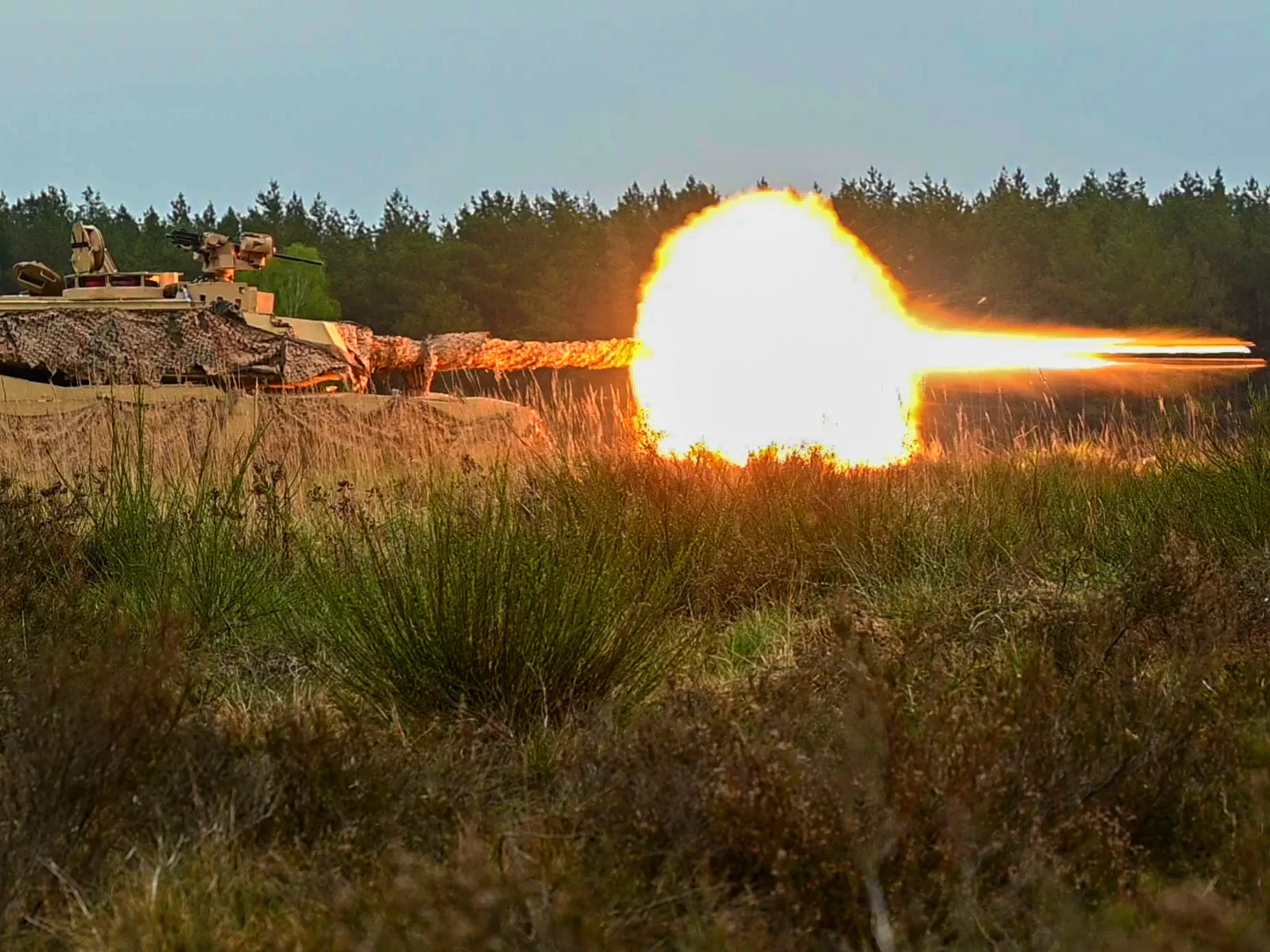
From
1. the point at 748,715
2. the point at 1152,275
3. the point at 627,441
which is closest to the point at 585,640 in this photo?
the point at 748,715

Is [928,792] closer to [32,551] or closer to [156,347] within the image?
[32,551]

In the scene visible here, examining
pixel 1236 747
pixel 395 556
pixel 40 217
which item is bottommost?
pixel 1236 747

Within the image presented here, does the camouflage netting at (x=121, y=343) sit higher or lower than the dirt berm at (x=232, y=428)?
higher

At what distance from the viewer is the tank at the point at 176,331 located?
42.5 feet

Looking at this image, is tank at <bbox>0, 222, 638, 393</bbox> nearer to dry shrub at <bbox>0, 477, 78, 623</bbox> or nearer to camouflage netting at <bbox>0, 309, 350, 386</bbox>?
camouflage netting at <bbox>0, 309, 350, 386</bbox>

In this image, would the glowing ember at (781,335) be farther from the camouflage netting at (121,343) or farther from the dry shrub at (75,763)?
the dry shrub at (75,763)

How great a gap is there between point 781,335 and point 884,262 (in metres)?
31.7

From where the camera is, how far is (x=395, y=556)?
4.96 m

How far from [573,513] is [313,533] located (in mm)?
2038

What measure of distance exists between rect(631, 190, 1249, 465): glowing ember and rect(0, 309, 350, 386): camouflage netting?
4.11 meters

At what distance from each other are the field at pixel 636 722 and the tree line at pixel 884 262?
122 feet

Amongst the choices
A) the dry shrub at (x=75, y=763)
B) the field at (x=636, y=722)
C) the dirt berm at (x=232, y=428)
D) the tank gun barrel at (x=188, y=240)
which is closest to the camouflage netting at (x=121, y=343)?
Answer: the dirt berm at (x=232, y=428)

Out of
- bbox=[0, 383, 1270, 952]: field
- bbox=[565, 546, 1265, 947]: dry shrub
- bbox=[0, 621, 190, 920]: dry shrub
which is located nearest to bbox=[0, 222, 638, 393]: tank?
bbox=[0, 383, 1270, 952]: field

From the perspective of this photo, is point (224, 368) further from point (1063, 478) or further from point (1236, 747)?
point (1236, 747)
